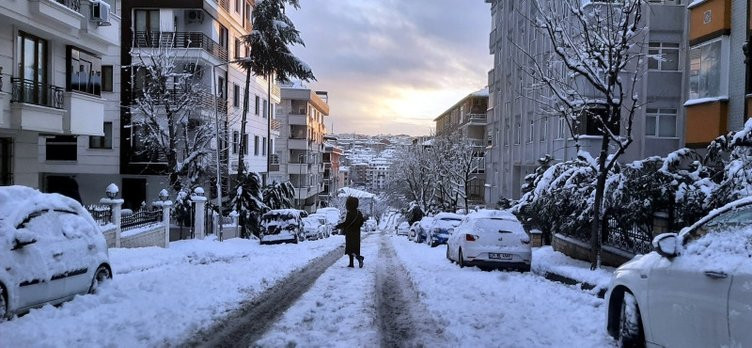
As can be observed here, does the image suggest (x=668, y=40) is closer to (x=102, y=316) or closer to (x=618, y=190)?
(x=618, y=190)

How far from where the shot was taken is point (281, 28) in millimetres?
32906

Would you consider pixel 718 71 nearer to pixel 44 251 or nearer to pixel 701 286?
pixel 701 286

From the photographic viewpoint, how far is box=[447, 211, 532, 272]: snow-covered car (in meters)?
13.9

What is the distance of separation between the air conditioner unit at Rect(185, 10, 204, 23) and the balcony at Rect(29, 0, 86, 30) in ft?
49.4

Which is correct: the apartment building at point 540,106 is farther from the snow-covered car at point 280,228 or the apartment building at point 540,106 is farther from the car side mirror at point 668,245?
the snow-covered car at point 280,228

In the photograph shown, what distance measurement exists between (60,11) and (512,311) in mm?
16125

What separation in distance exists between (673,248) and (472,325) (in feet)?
8.62

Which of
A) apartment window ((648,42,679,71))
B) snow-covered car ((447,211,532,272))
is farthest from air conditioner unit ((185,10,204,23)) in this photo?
snow-covered car ((447,211,532,272))

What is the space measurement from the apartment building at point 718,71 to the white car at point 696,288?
37.9ft

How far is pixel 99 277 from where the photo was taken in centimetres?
930

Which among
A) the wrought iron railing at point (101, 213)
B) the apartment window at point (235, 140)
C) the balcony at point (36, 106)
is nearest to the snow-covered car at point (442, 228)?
the wrought iron railing at point (101, 213)

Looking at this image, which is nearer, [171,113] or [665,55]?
[665,55]

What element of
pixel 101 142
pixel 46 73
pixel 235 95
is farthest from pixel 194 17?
pixel 46 73

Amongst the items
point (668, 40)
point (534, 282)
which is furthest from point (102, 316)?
point (668, 40)
